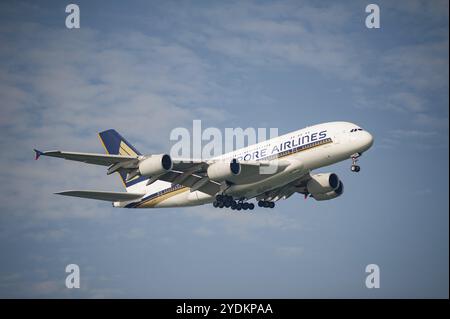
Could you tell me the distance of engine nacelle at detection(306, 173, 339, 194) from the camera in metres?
61.1

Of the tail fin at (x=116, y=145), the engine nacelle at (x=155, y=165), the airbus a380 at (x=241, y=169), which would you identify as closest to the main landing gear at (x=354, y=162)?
the airbus a380 at (x=241, y=169)

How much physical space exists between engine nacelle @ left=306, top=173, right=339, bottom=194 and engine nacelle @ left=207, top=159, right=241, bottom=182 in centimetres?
959

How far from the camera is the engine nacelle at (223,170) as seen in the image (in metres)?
53.8

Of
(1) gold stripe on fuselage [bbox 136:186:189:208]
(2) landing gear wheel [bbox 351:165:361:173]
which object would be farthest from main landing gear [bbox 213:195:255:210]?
(2) landing gear wheel [bbox 351:165:361:173]

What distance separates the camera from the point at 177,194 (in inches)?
2373

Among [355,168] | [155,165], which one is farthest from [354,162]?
[155,165]

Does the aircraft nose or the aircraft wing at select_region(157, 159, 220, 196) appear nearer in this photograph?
the aircraft nose

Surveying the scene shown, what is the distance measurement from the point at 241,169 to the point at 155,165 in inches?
252

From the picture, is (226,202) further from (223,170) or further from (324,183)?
(324,183)

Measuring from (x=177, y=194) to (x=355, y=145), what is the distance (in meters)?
15.7

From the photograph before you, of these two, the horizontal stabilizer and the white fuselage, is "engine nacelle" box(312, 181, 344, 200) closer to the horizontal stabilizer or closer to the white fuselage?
the white fuselage
